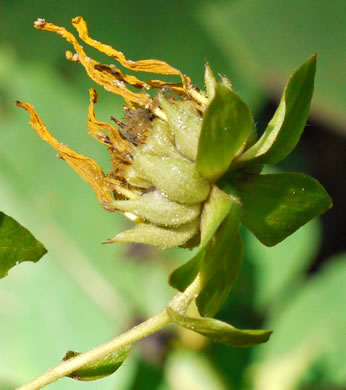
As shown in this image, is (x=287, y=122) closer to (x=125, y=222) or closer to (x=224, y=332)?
(x=224, y=332)

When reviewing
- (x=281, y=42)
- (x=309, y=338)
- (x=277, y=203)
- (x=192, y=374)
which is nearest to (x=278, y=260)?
(x=309, y=338)

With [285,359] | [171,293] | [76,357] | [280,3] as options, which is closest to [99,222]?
[171,293]

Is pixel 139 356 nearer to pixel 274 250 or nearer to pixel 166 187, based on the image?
pixel 274 250

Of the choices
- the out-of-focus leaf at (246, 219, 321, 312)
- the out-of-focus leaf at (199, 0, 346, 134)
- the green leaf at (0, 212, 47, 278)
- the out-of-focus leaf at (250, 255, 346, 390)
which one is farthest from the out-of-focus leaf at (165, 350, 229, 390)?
the green leaf at (0, 212, 47, 278)

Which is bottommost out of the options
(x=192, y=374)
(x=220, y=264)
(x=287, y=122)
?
(x=192, y=374)

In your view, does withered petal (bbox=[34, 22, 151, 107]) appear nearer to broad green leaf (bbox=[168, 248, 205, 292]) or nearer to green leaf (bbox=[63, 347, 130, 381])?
broad green leaf (bbox=[168, 248, 205, 292])

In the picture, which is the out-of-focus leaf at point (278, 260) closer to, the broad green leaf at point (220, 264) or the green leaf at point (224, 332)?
the broad green leaf at point (220, 264)

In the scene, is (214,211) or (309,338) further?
(309,338)
